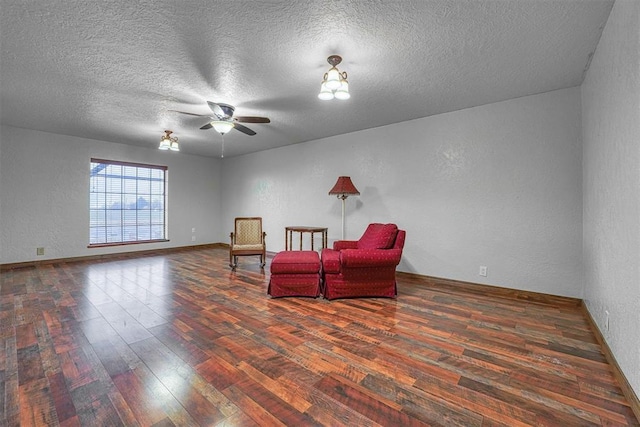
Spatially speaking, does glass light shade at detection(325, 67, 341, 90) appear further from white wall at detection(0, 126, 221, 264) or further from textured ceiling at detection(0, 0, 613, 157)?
white wall at detection(0, 126, 221, 264)

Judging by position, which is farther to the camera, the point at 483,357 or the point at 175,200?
the point at 175,200

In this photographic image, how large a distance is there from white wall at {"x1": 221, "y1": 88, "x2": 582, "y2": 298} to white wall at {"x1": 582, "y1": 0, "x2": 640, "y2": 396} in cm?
52

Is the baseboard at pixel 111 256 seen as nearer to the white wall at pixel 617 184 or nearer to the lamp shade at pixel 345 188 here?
the lamp shade at pixel 345 188

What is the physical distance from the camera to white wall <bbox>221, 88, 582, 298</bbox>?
307 cm

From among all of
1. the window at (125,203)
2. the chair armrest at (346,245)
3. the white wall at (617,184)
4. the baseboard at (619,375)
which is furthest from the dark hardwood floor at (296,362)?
the window at (125,203)

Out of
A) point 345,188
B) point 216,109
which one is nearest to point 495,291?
point 345,188

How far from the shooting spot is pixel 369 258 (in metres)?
3.18

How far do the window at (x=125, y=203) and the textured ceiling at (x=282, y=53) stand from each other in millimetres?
2029

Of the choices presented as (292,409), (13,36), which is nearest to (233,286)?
(292,409)

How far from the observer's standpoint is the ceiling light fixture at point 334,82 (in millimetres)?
2275

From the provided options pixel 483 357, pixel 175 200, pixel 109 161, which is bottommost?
pixel 483 357

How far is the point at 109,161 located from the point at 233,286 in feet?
14.2

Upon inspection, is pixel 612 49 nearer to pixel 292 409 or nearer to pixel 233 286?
pixel 292 409

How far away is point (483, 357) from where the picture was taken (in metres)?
1.98
